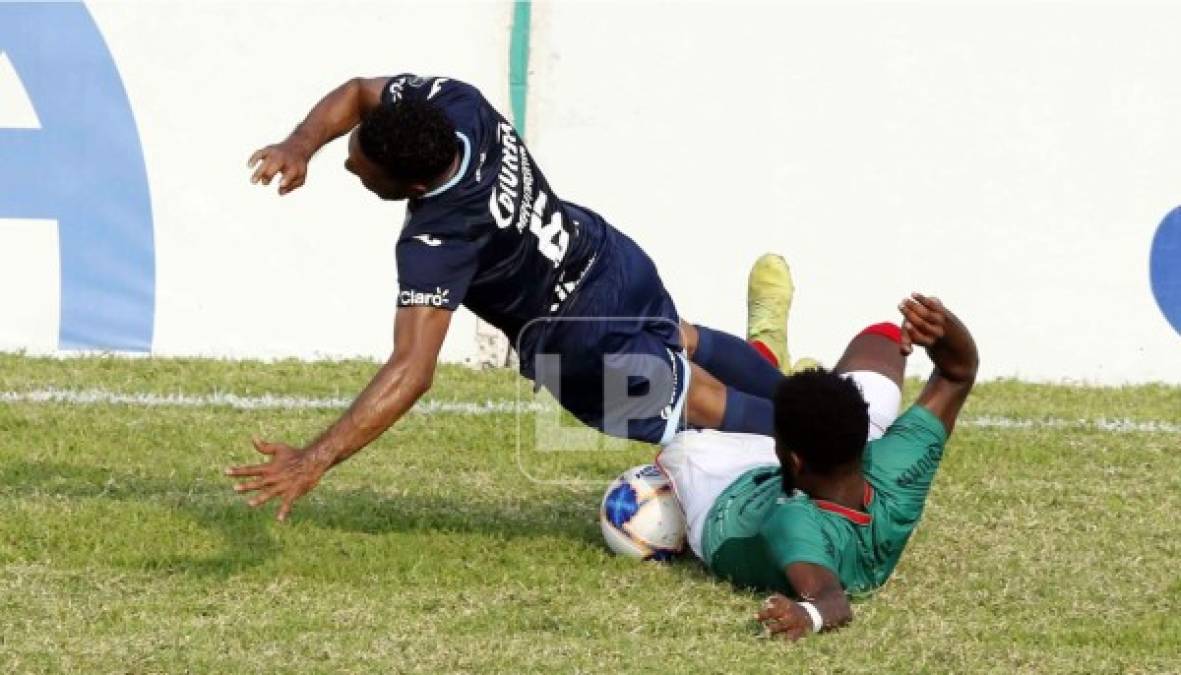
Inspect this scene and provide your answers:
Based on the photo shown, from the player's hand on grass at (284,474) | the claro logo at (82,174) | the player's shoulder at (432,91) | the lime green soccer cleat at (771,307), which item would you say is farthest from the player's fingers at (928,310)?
the claro logo at (82,174)

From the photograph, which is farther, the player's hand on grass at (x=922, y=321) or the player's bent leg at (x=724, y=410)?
the player's bent leg at (x=724, y=410)

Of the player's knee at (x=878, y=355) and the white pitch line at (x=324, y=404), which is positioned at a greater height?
the player's knee at (x=878, y=355)

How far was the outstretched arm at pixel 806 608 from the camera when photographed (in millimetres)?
5734

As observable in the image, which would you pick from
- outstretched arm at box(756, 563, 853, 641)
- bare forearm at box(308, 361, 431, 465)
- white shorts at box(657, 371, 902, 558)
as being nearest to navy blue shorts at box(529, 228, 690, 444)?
white shorts at box(657, 371, 902, 558)

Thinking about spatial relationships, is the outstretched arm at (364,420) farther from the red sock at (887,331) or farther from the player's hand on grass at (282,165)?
the red sock at (887,331)

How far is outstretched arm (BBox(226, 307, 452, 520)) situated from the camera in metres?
5.71

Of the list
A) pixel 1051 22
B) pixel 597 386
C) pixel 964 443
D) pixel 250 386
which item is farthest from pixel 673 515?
pixel 1051 22

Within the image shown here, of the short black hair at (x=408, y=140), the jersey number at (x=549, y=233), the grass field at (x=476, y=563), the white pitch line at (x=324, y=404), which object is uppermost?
the short black hair at (x=408, y=140)

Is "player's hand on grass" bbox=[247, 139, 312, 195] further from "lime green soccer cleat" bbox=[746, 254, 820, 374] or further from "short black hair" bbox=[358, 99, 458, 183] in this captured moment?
"lime green soccer cleat" bbox=[746, 254, 820, 374]

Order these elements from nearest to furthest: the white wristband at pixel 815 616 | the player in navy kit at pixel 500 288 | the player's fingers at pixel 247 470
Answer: the player's fingers at pixel 247 470 → the white wristband at pixel 815 616 → the player in navy kit at pixel 500 288

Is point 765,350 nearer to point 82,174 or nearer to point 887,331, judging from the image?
point 887,331

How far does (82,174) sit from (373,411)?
5.49 meters

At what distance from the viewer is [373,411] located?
6027 mm

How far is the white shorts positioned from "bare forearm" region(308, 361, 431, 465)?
1164 mm
